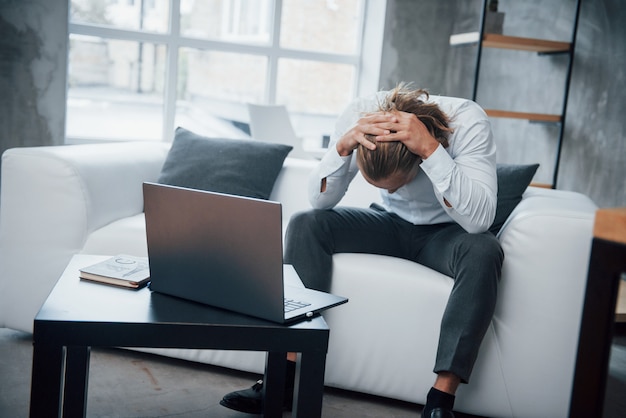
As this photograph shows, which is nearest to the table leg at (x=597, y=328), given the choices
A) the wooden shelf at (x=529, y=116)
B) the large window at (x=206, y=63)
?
the wooden shelf at (x=529, y=116)

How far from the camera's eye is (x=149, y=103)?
471 centimetres

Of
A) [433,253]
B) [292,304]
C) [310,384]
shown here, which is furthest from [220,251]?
[433,253]

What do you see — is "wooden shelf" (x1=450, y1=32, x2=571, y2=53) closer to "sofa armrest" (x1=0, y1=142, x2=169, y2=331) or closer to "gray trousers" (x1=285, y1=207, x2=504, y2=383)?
"gray trousers" (x1=285, y1=207, x2=504, y2=383)

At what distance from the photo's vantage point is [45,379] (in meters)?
1.15

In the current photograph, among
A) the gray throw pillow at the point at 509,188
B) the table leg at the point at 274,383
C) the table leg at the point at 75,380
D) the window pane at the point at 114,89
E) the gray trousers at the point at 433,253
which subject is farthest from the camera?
the window pane at the point at 114,89

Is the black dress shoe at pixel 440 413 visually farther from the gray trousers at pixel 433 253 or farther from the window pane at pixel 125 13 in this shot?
the window pane at pixel 125 13

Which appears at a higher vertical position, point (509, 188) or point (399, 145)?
point (399, 145)

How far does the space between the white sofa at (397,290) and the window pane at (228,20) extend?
8.38ft

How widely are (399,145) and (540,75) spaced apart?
9.15 ft

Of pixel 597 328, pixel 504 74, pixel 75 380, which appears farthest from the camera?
pixel 504 74

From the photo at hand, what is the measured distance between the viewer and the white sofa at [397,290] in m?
1.88

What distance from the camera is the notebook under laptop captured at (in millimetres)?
1203

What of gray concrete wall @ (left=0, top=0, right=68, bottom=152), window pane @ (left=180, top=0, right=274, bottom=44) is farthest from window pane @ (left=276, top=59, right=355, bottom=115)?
gray concrete wall @ (left=0, top=0, right=68, bottom=152)

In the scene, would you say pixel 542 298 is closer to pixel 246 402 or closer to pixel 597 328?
pixel 246 402
